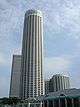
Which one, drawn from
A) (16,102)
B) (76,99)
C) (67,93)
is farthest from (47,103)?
(16,102)

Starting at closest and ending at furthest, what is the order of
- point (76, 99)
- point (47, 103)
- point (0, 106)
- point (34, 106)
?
point (76, 99) → point (47, 103) → point (34, 106) → point (0, 106)

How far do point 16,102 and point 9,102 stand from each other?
4.55 metres

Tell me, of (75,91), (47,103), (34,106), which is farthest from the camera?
(34,106)

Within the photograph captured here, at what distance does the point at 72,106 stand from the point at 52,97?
1519cm

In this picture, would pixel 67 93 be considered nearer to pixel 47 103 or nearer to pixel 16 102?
pixel 47 103

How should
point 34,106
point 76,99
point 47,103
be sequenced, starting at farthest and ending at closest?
point 34,106 → point 47,103 → point 76,99

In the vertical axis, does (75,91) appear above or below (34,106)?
above

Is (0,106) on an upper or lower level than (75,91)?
lower

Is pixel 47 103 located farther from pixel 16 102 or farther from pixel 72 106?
pixel 16 102

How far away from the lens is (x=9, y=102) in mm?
140625

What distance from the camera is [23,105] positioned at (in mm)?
132875

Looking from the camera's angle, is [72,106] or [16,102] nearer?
[72,106]

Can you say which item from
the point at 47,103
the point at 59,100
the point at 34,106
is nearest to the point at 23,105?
the point at 34,106

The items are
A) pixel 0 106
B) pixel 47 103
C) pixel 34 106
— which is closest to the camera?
pixel 47 103
